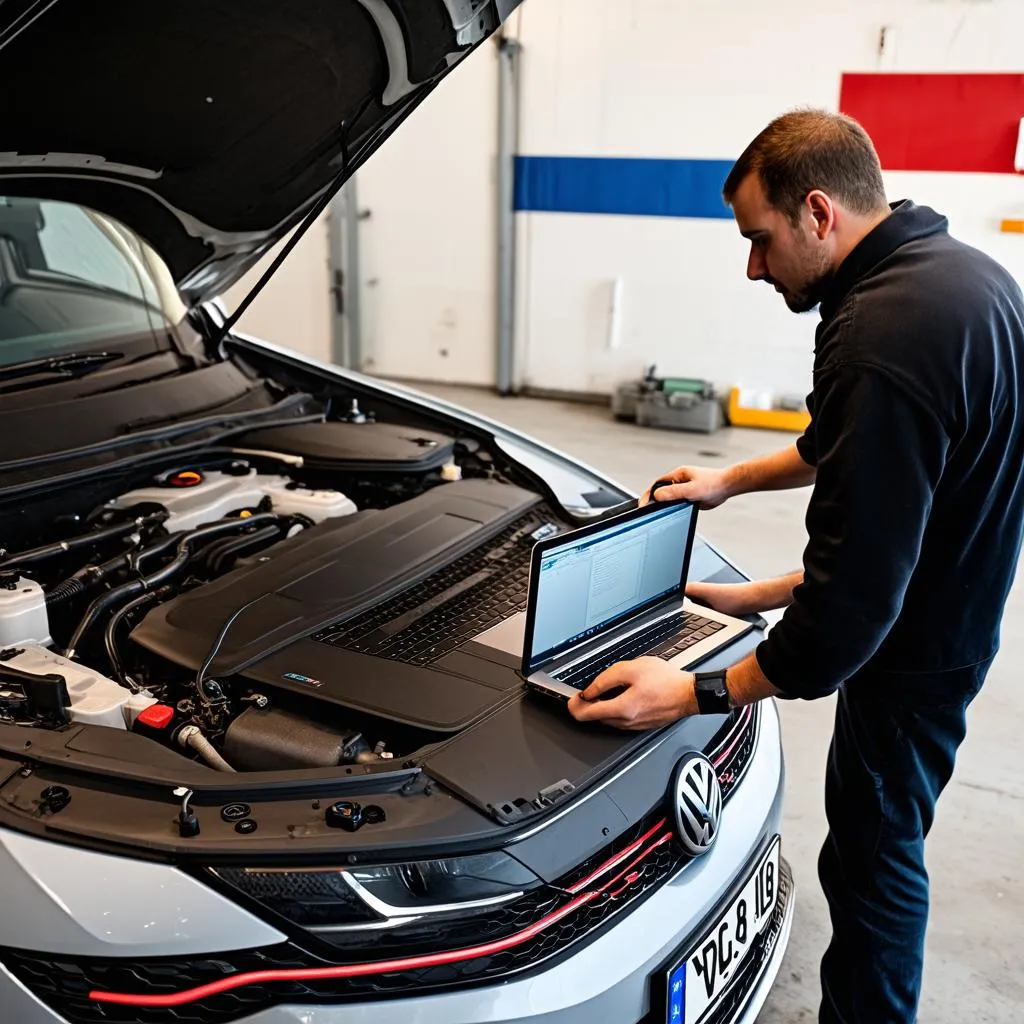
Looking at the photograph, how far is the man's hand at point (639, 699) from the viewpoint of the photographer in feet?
4.51

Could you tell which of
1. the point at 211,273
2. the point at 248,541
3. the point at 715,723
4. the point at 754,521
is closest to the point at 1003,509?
the point at 715,723

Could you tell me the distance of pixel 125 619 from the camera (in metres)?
1.70

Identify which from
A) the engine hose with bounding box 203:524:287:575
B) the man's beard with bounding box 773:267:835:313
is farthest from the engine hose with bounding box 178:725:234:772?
the man's beard with bounding box 773:267:835:313

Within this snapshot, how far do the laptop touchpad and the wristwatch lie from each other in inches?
11.5

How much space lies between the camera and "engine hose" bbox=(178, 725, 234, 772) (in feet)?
4.48

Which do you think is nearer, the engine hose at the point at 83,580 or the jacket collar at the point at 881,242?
the jacket collar at the point at 881,242

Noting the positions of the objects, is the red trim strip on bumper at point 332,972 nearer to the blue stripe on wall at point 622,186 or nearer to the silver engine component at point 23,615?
the silver engine component at point 23,615

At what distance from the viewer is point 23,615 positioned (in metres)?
1.57

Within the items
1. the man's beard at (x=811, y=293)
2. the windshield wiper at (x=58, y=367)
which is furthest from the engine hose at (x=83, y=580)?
the man's beard at (x=811, y=293)

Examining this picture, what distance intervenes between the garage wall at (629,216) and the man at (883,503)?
4.56 m

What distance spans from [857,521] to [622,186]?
5.31 meters

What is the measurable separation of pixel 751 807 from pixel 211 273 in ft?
5.98

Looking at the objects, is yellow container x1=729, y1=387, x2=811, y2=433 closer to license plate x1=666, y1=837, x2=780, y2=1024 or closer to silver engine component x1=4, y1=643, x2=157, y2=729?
license plate x1=666, y1=837, x2=780, y2=1024

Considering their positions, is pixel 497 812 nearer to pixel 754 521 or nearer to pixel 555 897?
pixel 555 897
